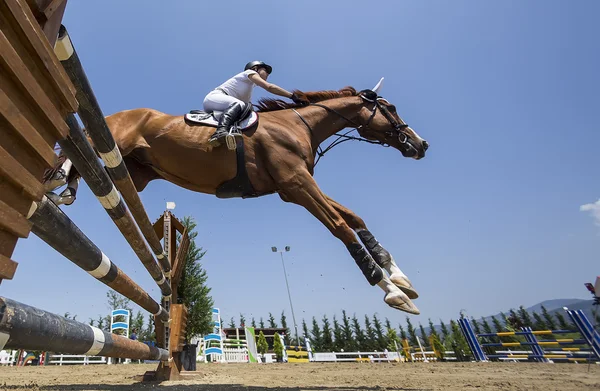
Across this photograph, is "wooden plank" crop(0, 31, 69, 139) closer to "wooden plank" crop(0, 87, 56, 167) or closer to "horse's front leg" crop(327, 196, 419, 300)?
"wooden plank" crop(0, 87, 56, 167)

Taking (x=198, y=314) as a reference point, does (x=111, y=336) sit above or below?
below

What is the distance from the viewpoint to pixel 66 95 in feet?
2.59

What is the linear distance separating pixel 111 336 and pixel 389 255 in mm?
2062

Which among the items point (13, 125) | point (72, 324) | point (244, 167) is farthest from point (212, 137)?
point (13, 125)

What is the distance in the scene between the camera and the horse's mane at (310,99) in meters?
3.48

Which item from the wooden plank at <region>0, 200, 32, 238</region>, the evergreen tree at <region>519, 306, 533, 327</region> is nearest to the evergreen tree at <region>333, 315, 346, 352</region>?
the evergreen tree at <region>519, 306, 533, 327</region>

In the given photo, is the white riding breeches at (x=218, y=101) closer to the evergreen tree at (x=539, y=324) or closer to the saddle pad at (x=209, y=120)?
the saddle pad at (x=209, y=120)

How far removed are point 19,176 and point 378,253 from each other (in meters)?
2.49

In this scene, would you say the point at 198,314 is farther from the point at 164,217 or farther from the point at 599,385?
the point at 599,385

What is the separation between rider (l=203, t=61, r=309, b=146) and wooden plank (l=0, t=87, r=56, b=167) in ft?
6.92

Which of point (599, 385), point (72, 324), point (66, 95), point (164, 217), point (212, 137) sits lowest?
point (599, 385)

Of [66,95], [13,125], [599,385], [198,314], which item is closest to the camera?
[13,125]

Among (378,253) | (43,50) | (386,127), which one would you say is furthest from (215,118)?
(43,50)

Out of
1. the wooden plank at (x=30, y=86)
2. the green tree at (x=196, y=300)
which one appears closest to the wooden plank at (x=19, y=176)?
the wooden plank at (x=30, y=86)
